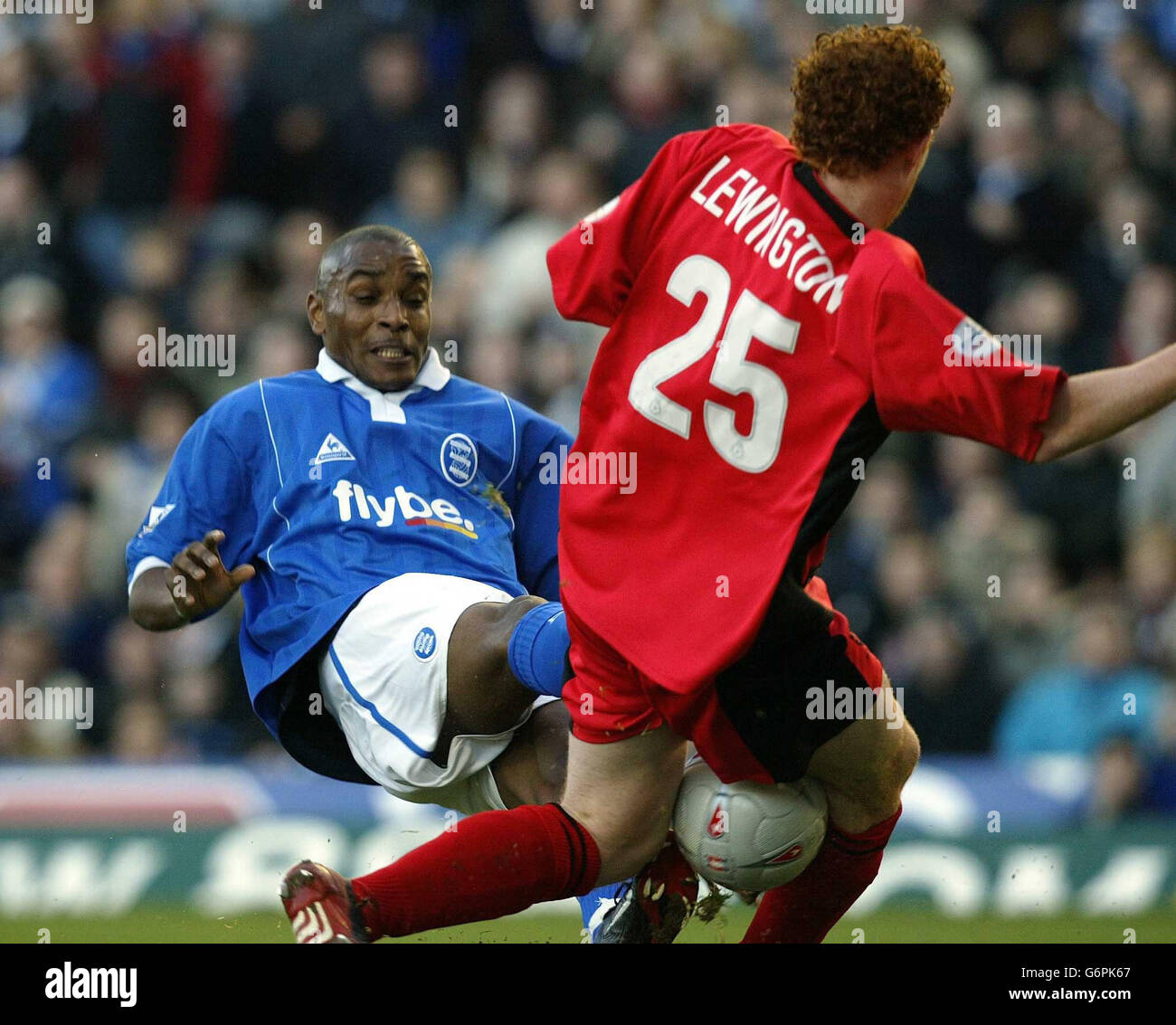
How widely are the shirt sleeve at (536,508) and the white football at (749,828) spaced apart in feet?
3.11

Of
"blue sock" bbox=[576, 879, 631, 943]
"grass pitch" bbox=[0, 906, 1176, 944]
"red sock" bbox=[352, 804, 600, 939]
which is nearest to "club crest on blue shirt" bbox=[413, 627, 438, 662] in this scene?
"red sock" bbox=[352, 804, 600, 939]

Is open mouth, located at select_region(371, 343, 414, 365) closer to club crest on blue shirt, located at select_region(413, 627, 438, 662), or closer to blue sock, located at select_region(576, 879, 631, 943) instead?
club crest on blue shirt, located at select_region(413, 627, 438, 662)

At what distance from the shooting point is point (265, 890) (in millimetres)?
6809

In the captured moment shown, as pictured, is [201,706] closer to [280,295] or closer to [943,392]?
[280,295]

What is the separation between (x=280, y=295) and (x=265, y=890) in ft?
10.1

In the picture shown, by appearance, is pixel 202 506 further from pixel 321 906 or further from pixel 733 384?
pixel 733 384

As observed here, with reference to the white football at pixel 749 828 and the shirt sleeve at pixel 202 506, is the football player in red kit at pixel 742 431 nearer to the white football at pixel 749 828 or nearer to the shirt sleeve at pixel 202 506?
the white football at pixel 749 828

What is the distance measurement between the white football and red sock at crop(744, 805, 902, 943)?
102mm

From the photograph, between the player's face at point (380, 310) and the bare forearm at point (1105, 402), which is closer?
the bare forearm at point (1105, 402)

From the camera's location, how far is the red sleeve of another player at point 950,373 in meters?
3.20

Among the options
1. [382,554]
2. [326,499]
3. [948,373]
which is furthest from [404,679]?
[948,373]

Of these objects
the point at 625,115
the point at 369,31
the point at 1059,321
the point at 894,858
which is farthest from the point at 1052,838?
the point at 369,31

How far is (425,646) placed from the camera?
4102 mm

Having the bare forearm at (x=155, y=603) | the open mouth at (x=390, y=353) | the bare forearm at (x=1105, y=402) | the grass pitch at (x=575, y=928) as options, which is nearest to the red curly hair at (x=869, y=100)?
the bare forearm at (x=1105, y=402)
